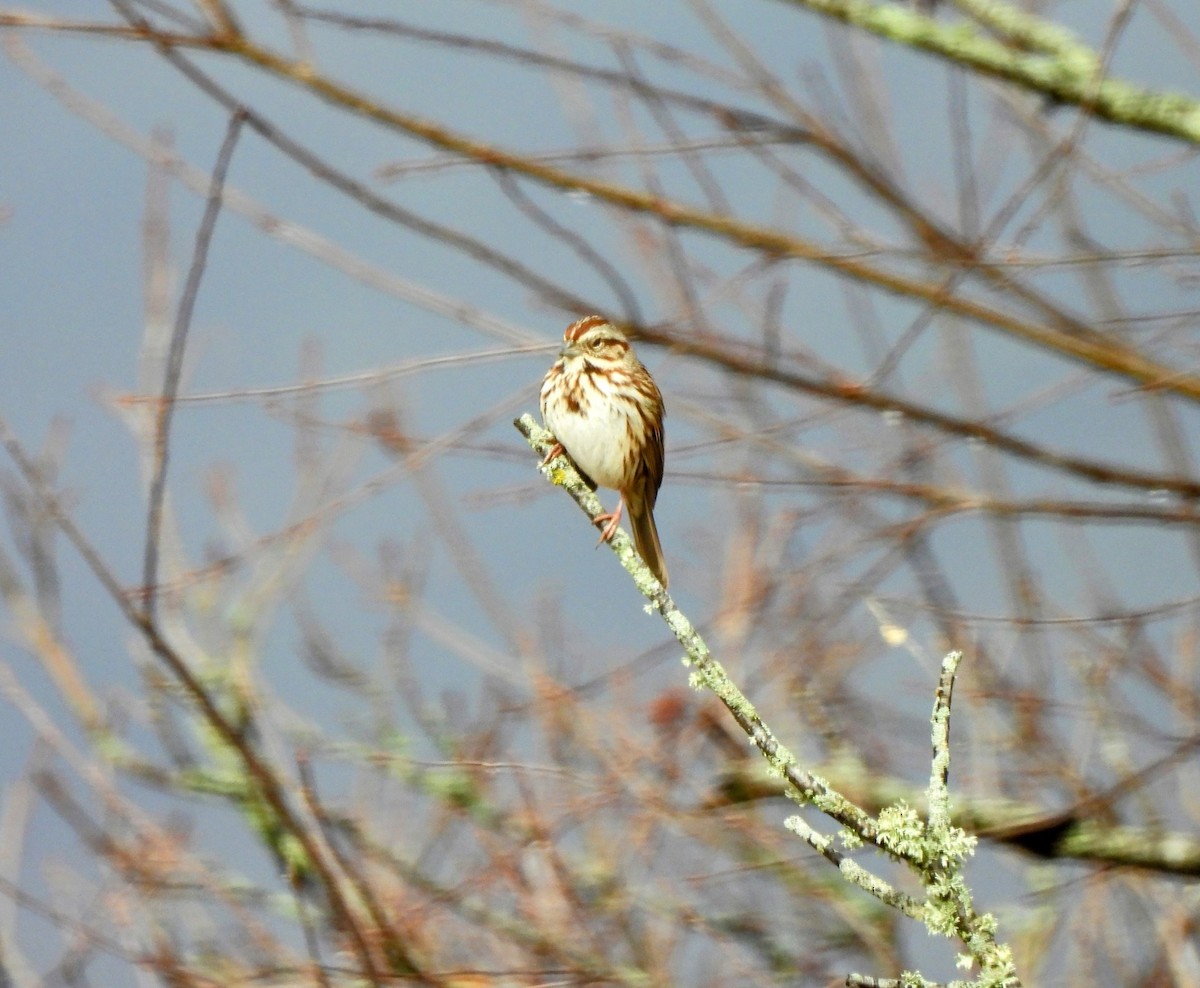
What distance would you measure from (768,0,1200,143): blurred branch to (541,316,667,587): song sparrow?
51.6 inches

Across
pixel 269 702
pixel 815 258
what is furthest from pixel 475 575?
pixel 815 258

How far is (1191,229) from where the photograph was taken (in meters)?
3.70

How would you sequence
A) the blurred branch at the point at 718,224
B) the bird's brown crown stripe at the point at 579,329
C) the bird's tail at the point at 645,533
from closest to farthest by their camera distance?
the blurred branch at the point at 718,224 → the bird's tail at the point at 645,533 → the bird's brown crown stripe at the point at 579,329

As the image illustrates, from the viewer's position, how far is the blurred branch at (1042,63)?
3.52 metres

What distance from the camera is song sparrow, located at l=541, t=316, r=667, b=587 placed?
15.1 ft

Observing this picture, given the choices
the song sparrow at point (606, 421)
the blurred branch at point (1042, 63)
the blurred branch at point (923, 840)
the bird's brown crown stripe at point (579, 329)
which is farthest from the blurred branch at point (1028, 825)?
the blurred branch at point (923, 840)

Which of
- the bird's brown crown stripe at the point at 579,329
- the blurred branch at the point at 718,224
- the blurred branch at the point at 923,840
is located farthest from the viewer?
the bird's brown crown stripe at the point at 579,329

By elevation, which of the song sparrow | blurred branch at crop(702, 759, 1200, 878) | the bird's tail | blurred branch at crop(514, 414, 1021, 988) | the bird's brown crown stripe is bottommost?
blurred branch at crop(514, 414, 1021, 988)

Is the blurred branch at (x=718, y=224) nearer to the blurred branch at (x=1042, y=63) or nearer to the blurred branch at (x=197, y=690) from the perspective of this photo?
the blurred branch at (x=1042, y=63)

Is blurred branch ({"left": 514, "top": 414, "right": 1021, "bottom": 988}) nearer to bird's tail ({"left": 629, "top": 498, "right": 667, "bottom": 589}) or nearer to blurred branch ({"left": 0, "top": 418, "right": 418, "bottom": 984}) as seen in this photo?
blurred branch ({"left": 0, "top": 418, "right": 418, "bottom": 984})

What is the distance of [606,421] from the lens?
4621 millimetres

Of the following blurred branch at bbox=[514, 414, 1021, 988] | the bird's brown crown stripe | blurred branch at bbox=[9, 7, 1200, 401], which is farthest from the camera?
the bird's brown crown stripe

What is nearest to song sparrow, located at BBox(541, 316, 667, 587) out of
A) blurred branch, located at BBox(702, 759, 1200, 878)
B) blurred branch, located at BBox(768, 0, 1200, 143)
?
blurred branch, located at BBox(702, 759, 1200, 878)

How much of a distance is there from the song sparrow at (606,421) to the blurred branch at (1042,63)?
1.31 m
